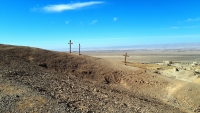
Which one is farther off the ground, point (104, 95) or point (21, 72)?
point (21, 72)

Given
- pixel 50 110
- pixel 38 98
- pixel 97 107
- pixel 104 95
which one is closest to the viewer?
pixel 50 110

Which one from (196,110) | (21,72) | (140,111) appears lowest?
(196,110)

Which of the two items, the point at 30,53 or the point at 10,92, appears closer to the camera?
the point at 10,92

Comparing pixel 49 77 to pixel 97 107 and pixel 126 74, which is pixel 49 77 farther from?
pixel 126 74

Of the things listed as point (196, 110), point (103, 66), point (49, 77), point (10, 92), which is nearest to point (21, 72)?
point (49, 77)

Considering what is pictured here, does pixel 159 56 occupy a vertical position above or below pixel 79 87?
below

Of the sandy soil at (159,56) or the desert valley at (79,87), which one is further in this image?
the sandy soil at (159,56)

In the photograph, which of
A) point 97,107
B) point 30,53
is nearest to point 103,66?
point 30,53

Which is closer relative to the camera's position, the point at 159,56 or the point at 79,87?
the point at 79,87

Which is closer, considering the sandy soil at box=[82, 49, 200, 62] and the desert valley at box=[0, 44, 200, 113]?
the desert valley at box=[0, 44, 200, 113]

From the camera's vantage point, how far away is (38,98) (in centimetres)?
805

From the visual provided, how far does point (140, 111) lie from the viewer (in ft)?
32.0

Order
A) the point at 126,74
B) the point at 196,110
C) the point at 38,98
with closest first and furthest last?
the point at 38,98, the point at 196,110, the point at 126,74

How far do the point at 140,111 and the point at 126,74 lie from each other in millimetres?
7813
